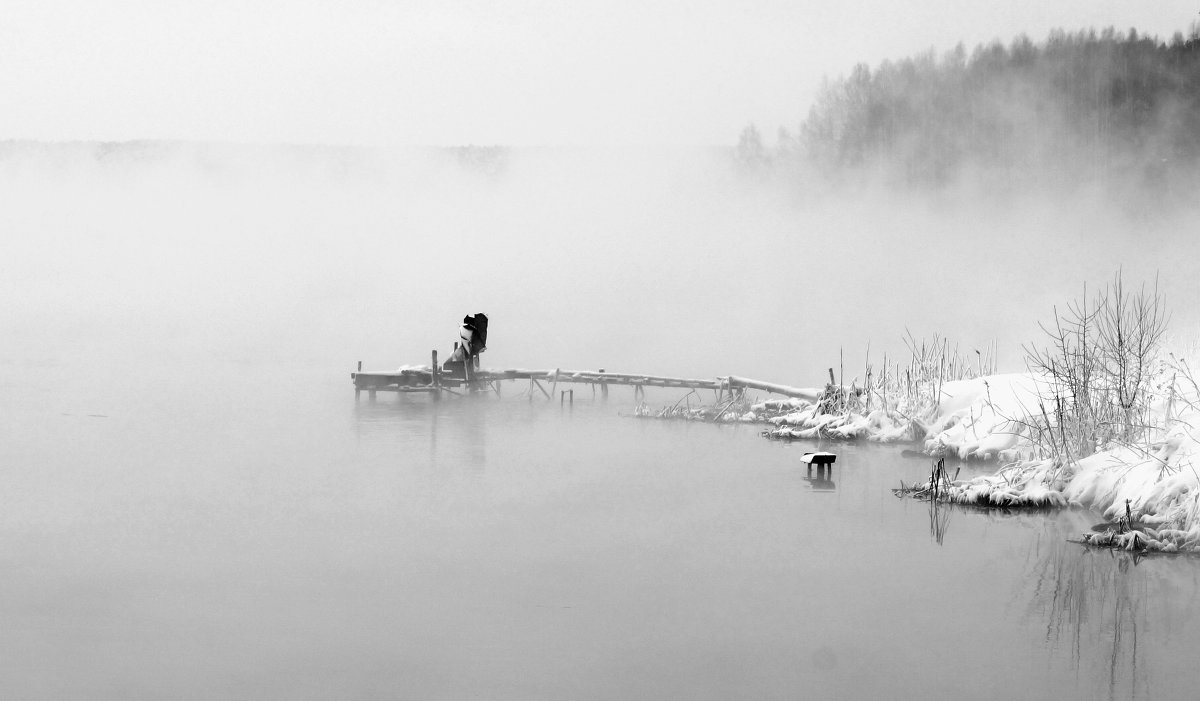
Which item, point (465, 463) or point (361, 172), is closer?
point (465, 463)

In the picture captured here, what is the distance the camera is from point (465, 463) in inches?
705

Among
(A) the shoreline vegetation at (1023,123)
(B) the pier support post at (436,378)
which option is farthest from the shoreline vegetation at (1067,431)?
(A) the shoreline vegetation at (1023,123)

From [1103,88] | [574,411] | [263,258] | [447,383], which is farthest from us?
[263,258]

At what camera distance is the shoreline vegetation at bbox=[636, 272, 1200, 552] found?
12.0m

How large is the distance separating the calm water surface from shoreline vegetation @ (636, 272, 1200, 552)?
0.46m

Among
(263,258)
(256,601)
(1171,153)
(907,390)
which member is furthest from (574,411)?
(263,258)

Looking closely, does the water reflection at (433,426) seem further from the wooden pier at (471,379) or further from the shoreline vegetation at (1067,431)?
the shoreline vegetation at (1067,431)

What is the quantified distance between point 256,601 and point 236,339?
4122 centimetres

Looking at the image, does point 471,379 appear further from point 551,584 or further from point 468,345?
point 551,584

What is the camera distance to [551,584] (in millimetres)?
10680

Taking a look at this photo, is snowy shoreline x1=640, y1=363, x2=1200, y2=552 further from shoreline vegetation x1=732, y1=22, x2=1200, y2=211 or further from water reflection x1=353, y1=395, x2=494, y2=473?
shoreline vegetation x1=732, y1=22, x2=1200, y2=211

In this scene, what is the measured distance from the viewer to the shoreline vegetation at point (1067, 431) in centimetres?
1204

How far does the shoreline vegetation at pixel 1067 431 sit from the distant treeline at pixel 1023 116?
1569 inches

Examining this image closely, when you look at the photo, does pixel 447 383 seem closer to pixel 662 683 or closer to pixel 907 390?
pixel 907 390
